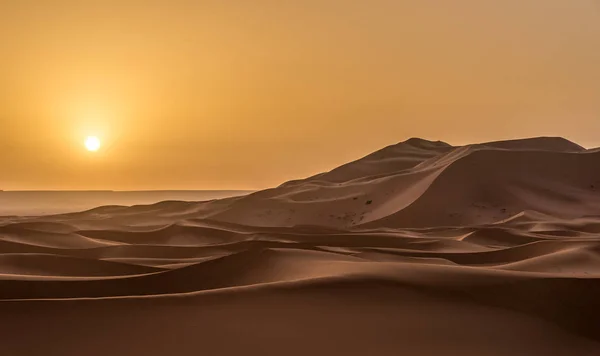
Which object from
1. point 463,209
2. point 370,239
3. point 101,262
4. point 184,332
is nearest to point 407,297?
point 184,332

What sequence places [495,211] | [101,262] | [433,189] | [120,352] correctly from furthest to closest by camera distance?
[433,189]
[495,211]
[101,262]
[120,352]

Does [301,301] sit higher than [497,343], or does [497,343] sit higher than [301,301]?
[301,301]

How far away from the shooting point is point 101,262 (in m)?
4.29

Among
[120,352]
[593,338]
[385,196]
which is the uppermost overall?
[385,196]

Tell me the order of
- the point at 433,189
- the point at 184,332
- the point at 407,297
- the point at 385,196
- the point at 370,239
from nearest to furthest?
the point at 184,332, the point at 407,297, the point at 370,239, the point at 433,189, the point at 385,196

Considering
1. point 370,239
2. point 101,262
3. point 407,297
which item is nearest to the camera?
point 407,297

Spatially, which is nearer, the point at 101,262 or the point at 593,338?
the point at 593,338

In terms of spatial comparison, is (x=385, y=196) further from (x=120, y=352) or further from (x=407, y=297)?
(x=120, y=352)

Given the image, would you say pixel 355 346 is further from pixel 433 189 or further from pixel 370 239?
pixel 433 189

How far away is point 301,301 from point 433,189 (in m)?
9.64

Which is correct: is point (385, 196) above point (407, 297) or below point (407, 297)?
above

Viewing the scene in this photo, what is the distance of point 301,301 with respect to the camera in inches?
105

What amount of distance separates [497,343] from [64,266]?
3.28m

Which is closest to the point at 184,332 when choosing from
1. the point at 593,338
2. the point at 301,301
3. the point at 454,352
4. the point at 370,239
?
the point at 301,301
